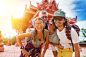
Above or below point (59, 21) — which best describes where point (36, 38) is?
below

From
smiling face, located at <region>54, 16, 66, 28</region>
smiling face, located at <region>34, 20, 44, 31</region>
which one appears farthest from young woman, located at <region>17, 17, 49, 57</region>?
smiling face, located at <region>54, 16, 66, 28</region>

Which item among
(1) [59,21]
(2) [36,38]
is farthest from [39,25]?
(1) [59,21]

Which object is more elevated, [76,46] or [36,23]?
[36,23]

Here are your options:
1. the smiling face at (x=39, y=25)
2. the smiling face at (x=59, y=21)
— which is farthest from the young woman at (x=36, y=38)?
the smiling face at (x=59, y=21)

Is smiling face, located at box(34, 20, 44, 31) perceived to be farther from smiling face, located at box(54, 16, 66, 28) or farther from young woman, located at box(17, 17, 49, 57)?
smiling face, located at box(54, 16, 66, 28)

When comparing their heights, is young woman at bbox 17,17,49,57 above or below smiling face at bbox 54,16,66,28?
below

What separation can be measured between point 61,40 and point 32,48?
606mm

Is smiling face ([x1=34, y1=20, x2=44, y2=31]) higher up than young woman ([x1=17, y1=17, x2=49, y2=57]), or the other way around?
smiling face ([x1=34, y1=20, x2=44, y2=31])

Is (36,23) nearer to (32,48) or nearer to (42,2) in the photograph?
(32,48)

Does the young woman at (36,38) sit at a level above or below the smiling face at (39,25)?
below

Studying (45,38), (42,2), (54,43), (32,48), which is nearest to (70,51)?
(54,43)

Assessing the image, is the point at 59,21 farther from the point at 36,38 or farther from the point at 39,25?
the point at 36,38

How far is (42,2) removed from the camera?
25.8ft

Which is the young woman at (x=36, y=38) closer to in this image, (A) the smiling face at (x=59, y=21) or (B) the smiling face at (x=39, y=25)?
(B) the smiling face at (x=39, y=25)
